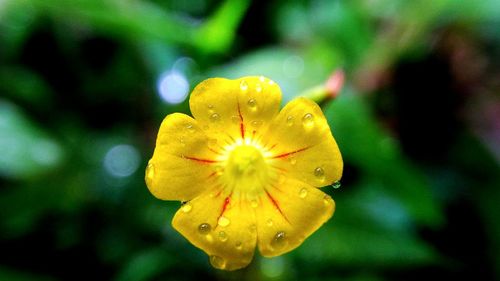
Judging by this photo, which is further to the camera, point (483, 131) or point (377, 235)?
point (483, 131)

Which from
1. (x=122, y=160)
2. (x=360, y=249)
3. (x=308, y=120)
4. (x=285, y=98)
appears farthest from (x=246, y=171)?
(x=122, y=160)

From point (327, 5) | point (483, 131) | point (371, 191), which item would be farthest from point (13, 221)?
point (483, 131)

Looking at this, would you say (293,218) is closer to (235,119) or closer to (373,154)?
(235,119)

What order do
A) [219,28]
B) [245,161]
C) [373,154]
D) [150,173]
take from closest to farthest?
1. [150,173]
2. [245,161]
3. [373,154]
4. [219,28]

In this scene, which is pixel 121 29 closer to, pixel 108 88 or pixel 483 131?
pixel 108 88

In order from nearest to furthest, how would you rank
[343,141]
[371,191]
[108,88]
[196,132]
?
[196,132], [343,141], [371,191], [108,88]
